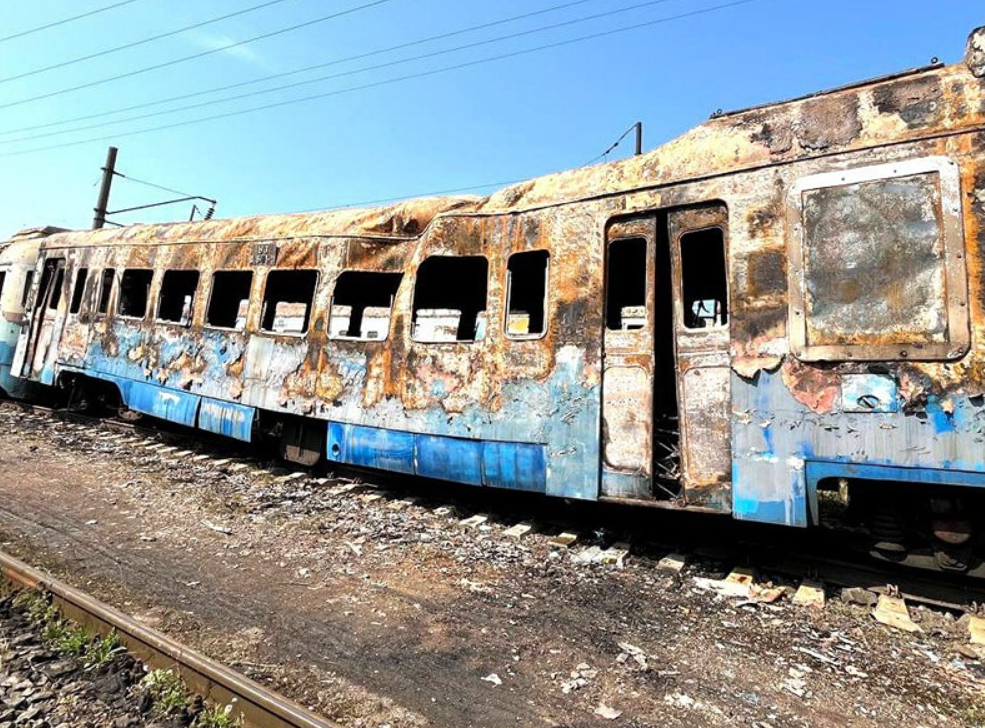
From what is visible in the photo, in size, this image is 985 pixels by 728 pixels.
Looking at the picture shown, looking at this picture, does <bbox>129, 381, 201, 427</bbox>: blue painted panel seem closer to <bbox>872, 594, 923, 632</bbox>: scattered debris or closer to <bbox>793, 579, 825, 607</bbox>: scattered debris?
<bbox>793, 579, 825, 607</bbox>: scattered debris

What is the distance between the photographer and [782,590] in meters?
4.29

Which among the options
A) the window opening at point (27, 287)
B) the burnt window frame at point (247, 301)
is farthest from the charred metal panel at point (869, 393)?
the window opening at point (27, 287)

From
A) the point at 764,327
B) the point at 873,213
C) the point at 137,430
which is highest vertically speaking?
the point at 873,213

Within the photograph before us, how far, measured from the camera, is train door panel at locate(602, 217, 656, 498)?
4805 millimetres

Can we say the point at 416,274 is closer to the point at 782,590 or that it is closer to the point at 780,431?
the point at 780,431

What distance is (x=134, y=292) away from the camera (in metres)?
10.2

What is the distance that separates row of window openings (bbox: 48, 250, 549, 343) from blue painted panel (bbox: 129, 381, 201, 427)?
44.5 inches

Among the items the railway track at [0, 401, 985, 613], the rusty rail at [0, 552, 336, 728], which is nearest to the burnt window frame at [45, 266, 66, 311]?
the railway track at [0, 401, 985, 613]

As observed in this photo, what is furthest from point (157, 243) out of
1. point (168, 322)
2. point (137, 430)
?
point (137, 430)

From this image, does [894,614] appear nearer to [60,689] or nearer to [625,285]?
[625,285]

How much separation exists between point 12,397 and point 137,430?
4.85 m

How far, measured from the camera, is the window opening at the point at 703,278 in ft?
16.1

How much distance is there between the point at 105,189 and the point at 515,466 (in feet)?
74.6

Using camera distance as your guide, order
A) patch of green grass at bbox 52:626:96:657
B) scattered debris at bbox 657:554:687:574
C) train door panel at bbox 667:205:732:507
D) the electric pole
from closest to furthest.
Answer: patch of green grass at bbox 52:626:96:657, train door panel at bbox 667:205:732:507, scattered debris at bbox 657:554:687:574, the electric pole
